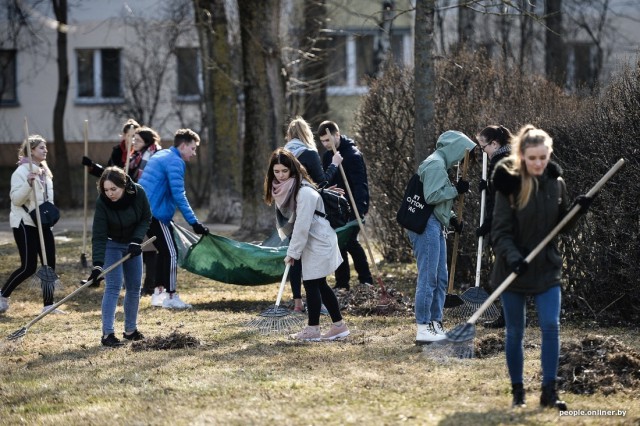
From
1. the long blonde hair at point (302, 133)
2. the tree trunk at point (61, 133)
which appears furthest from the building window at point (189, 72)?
the long blonde hair at point (302, 133)

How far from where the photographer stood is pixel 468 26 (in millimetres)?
26328

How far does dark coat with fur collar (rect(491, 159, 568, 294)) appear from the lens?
6.00 m

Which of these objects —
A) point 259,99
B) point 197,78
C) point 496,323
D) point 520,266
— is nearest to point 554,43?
point 197,78

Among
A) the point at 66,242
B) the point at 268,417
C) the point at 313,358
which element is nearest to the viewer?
the point at 268,417

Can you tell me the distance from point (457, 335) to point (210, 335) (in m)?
3.23

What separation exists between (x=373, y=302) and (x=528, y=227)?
14.4 ft

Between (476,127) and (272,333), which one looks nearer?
(272,333)

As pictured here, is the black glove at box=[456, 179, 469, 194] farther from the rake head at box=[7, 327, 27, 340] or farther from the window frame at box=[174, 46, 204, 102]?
the window frame at box=[174, 46, 204, 102]

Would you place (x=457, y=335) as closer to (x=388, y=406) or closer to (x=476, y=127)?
(x=388, y=406)

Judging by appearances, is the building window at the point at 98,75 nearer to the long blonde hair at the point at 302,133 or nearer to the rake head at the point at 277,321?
the long blonde hair at the point at 302,133

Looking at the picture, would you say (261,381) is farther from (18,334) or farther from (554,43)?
(554,43)

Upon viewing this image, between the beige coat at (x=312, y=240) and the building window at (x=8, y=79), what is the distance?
2089 centimetres

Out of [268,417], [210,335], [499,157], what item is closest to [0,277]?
[210,335]

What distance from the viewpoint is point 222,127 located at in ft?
65.4
